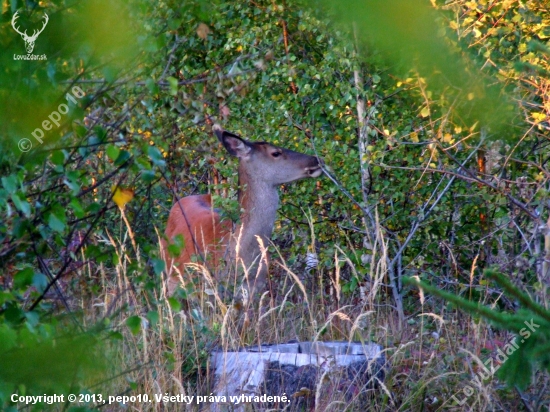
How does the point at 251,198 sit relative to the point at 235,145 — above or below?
below

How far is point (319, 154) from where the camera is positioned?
610 centimetres

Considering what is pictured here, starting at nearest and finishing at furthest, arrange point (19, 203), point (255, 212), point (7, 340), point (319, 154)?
point (7, 340)
point (19, 203)
point (319, 154)
point (255, 212)

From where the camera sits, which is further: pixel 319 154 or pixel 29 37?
pixel 319 154

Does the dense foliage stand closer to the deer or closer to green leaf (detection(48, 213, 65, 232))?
green leaf (detection(48, 213, 65, 232))

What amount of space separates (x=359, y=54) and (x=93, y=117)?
2665 mm

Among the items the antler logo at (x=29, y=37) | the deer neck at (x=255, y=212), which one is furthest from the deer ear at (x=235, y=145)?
the antler logo at (x=29, y=37)

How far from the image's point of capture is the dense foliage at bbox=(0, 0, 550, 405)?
2541 millimetres

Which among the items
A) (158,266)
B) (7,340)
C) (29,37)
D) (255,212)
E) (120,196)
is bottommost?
(255,212)

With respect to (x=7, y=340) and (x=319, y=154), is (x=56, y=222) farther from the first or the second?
(x=319, y=154)

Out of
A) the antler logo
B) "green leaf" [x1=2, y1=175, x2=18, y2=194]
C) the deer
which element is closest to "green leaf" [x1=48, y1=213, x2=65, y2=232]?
"green leaf" [x1=2, y1=175, x2=18, y2=194]

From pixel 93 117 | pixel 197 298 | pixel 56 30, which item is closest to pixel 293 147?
pixel 197 298

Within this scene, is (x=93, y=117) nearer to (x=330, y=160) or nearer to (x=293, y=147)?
Result: (x=330, y=160)

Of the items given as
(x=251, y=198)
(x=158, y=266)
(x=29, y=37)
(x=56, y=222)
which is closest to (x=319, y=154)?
(x=251, y=198)

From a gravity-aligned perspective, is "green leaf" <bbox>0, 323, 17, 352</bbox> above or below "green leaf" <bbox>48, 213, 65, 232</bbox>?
above
